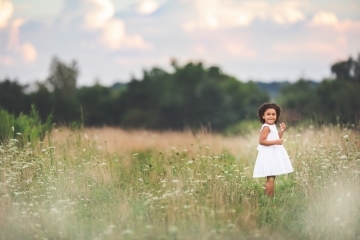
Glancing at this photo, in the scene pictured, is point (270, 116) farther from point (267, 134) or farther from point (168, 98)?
point (168, 98)

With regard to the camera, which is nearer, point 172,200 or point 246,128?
point 172,200

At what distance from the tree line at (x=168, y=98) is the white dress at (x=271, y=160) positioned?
30.8m

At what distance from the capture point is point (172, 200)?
6.65 metres

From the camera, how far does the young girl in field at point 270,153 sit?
7.64 m

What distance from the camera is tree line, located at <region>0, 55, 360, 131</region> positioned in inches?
1602

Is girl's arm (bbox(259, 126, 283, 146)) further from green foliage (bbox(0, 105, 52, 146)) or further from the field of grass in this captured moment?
green foliage (bbox(0, 105, 52, 146))

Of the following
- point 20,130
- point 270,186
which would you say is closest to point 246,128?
point 20,130

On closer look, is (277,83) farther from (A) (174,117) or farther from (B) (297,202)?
(B) (297,202)

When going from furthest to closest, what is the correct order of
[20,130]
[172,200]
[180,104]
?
[180,104], [20,130], [172,200]

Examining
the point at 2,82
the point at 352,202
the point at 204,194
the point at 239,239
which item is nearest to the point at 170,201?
the point at 204,194

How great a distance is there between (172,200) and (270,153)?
1875 millimetres

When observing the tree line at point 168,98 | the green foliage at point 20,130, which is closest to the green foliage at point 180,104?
the tree line at point 168,98

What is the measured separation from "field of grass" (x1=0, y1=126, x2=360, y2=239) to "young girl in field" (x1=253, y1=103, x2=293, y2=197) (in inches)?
14.2

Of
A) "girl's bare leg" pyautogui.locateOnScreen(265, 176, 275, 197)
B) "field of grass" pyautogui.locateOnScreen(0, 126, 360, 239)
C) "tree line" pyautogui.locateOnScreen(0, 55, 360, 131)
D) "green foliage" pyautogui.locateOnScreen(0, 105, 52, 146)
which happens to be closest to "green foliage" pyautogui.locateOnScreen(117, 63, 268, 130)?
"tree line" pyautogui.locateOnScreen(0, 55, 360, 131)
